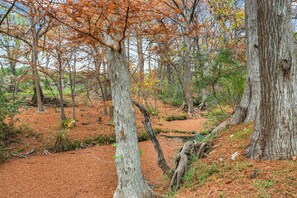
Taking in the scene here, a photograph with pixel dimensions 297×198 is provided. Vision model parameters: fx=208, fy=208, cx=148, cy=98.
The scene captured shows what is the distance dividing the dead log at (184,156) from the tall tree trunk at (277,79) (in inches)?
51.2

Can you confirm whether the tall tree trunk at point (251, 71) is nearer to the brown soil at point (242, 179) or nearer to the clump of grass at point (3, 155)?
the brown soil at point (242, 179)

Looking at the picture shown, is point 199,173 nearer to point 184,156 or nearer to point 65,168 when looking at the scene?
point 184,156

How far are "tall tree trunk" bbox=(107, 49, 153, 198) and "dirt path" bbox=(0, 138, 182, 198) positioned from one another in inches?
30.6

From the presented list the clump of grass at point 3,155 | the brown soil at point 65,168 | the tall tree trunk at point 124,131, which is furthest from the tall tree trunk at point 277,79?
the clump of grass at point 3,155

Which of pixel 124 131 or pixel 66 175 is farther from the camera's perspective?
pixel 66 175

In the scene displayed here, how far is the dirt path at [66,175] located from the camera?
3.82 m

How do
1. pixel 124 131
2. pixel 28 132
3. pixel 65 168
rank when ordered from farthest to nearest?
pixel 28 132
pixel 65 168
pixel 124 131

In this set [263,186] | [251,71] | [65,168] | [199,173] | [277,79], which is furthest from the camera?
[65,168]

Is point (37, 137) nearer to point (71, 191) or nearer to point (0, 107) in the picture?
point (0, 107)

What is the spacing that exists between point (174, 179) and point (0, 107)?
474 centimetres

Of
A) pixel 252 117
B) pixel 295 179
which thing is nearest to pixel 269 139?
pixel 295 179

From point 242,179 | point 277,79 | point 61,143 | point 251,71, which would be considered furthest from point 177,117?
point 277,79

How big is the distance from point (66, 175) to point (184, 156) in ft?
8.55

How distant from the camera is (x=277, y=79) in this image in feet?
7.38
